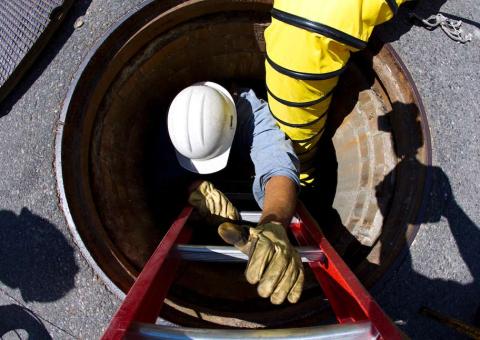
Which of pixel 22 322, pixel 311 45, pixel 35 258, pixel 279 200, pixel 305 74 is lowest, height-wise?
pixel 22 322

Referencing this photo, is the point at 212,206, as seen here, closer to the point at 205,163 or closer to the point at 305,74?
the point at 205,163

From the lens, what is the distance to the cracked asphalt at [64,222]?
1.88 m

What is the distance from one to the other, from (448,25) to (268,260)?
1666 mm

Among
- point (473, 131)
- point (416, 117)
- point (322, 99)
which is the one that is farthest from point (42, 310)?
point (473, 131)

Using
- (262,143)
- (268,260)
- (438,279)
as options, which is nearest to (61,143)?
(262,143)

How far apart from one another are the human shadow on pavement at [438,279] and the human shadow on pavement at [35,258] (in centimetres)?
155

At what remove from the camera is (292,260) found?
140cm

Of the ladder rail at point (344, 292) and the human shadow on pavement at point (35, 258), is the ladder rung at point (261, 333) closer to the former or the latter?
the ladder rail at point (344, 292)

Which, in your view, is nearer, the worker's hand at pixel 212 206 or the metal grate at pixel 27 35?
the metal grate at pixel 27 35

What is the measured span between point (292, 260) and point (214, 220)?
86cm

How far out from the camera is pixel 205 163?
2326 millimetres

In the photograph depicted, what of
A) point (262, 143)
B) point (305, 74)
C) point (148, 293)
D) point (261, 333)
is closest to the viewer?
Result: point (261, 333)

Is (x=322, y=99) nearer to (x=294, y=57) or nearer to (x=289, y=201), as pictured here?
(x=294, y=57)

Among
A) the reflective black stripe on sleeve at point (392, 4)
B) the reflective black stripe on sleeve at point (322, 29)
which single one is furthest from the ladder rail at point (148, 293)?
the reflective black stripe on sleeve at point (392, 4)
